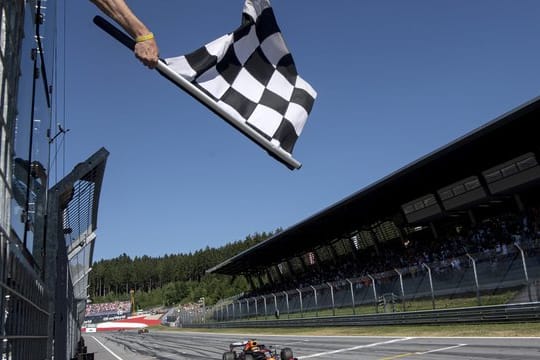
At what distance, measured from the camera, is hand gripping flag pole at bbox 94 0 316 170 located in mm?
3469

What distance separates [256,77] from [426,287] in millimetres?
19425

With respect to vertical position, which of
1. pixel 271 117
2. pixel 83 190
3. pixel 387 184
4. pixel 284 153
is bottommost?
pixel 284 153

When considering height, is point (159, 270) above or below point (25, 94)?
above

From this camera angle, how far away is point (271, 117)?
12.2ft

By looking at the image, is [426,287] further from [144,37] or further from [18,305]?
[144,37]

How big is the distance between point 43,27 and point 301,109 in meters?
2.24

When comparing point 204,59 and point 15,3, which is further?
point 204,59

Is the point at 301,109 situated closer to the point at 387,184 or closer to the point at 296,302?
the point at 387,184

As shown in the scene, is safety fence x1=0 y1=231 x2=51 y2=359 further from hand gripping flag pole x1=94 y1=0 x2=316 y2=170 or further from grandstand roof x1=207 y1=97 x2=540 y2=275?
grandstand roof x1=207 y1=97 x2=540 y2=275

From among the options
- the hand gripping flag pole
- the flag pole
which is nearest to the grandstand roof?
the hand gripping flag pole

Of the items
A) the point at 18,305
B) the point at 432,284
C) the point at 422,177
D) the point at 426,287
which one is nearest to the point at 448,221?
the point at 422,177

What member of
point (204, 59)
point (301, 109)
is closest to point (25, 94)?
point (204, 59)

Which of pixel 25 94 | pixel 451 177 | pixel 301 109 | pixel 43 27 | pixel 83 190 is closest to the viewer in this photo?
pixel 25 94

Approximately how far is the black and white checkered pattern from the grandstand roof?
18.4 meters
